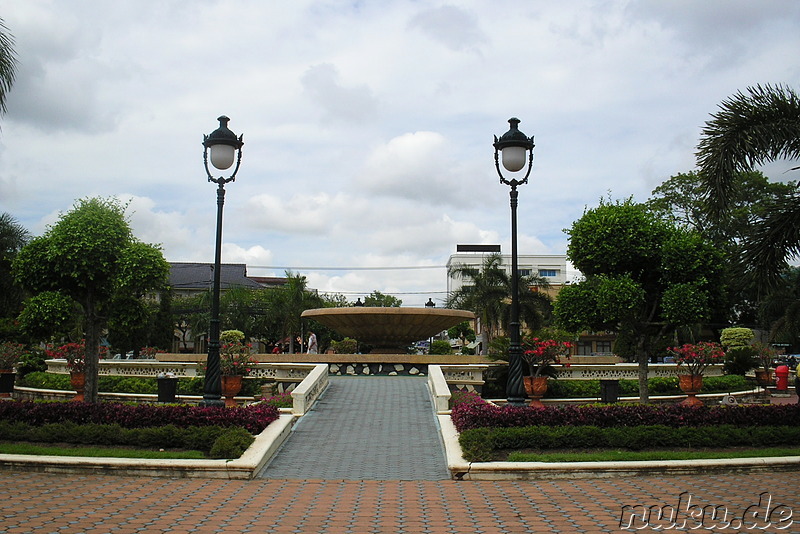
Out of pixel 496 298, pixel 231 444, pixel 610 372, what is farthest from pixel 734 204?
pixel 231 444

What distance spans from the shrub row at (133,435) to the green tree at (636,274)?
25.2 feet

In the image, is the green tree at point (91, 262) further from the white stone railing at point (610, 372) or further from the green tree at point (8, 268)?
the green tree at point (8, 268)

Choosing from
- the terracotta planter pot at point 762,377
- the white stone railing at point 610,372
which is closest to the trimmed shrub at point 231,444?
the white stone railing at point 610,372

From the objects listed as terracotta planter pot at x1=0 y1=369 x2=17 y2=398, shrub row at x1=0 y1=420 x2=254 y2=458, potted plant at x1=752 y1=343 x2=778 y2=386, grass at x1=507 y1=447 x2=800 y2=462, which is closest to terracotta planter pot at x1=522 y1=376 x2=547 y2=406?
grass at x1=507 y1=447 x2=800 y2=462

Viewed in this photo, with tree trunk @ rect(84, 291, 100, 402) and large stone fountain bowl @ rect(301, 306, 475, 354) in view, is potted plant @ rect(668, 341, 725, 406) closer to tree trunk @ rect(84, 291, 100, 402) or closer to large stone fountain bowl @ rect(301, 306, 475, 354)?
large stone fountain bowl @ rect(301, 306, 475, 354)

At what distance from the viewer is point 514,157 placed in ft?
37.7

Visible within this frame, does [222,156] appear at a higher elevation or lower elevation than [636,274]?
higher

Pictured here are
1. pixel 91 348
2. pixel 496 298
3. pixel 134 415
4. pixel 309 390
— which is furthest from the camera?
pixel 496 298

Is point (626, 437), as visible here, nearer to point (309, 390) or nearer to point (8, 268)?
point (309, 390)

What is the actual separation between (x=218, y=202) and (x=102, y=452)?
4.55 meters

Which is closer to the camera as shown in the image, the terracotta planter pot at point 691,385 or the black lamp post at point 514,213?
the black lamp post at point 514,213

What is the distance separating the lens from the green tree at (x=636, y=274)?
45.7ft

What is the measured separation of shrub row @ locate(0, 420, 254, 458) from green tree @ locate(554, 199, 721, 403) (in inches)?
303

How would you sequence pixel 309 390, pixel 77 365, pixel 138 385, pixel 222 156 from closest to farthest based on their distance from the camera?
pixel 222 156, pixel 309 390, pixel 77 365, pixel 138 385
